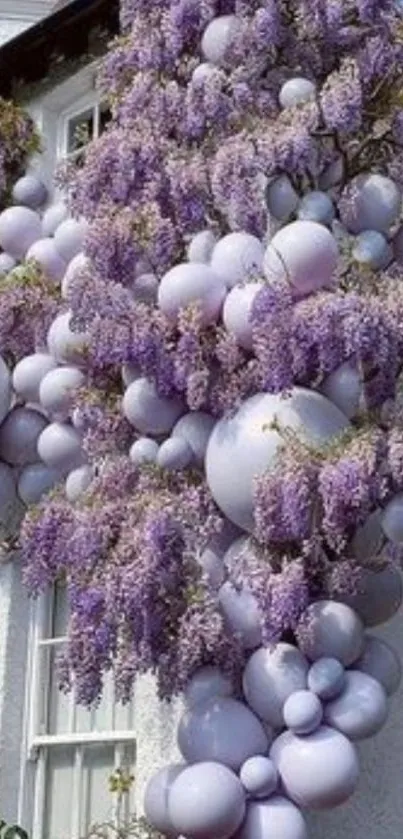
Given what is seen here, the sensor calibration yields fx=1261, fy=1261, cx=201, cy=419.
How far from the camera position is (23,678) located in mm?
6820

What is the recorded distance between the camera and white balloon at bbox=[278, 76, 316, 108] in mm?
5898

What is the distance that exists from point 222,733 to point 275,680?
296mm

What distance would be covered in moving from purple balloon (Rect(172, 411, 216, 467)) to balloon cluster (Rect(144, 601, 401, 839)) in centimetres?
92

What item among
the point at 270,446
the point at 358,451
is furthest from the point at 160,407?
the point at 358,451

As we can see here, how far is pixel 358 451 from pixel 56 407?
1.86 meters

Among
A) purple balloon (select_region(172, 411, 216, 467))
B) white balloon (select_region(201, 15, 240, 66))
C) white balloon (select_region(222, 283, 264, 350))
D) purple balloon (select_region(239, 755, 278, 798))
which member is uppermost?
white balloon (select_region(201, 15, 240, 66))

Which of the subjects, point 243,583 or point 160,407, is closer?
point 243,583

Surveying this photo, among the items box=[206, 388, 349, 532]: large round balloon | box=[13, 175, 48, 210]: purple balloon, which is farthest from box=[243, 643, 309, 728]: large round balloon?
box=[13, 175, 48, 210]: purple balloon

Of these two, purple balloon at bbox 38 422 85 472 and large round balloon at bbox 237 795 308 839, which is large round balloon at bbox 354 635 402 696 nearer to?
large round balloon at bbox 237 795 308 839

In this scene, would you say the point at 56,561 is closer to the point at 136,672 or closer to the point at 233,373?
the point at 136,672

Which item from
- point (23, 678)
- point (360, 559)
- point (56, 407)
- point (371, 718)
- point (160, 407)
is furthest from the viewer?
point (23, 678)

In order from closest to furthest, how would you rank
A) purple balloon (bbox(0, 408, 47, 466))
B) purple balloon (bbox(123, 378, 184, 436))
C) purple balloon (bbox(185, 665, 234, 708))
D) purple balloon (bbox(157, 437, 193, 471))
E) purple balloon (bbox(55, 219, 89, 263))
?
purple balloon (bbox(185, 665, 234, 708)) → purple balloon (bbox(157, 437, 193, 471)) → purple balloon (bbox(123, 378, 184, 436)) → purple balloon (bbox(0, 408, 47, 466)) → purple balloon (bbox(55, 219, 89, 263))

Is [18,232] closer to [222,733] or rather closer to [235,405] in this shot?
[235,405]

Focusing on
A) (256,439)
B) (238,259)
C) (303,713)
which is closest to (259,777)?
(303,713)
